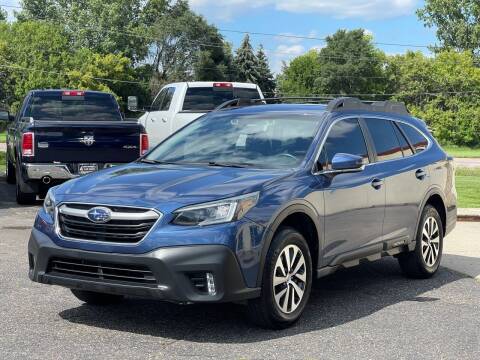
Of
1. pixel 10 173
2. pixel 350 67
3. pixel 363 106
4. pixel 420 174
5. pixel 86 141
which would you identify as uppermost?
pixel 350 67

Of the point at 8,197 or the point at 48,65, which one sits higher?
the point at 48,65

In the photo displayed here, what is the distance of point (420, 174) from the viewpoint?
25.4 feet

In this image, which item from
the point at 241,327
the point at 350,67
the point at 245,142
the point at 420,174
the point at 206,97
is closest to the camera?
the point at 241,327

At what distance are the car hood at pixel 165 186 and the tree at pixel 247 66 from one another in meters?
86.0

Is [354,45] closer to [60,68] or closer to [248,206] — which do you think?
[60,68]

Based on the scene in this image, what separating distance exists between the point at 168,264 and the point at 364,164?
2467 mm

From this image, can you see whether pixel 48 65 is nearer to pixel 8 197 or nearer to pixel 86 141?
pixel 8 197

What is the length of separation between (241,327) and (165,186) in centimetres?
124

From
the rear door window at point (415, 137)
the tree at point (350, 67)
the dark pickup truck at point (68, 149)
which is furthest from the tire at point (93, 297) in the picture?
the tree at point (350, 67)

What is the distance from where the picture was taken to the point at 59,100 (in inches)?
568

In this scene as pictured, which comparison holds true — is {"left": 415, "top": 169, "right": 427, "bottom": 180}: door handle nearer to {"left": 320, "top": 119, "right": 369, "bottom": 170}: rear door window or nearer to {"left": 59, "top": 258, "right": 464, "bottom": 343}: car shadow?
{"left": 320, "top": 119, "right": 369, "bottom": 170}: rear door window

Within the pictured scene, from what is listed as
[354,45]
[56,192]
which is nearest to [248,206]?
[56,192]

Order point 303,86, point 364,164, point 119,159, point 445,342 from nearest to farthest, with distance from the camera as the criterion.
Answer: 1. point 445,342
2. point 364,164
3. point 119,159
4. point 303,86

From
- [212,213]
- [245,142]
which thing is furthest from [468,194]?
[212,213]
